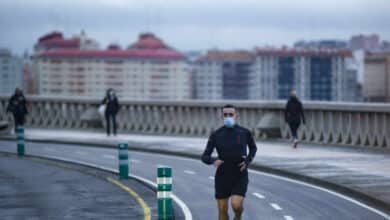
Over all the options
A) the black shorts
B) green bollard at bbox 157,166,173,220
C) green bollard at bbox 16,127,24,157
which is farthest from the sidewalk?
the black shorts

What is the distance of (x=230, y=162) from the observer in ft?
52.5

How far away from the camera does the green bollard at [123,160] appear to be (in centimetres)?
2680

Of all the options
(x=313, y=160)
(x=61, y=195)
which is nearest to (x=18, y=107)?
(x=313, y=160)

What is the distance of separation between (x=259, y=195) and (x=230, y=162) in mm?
7729

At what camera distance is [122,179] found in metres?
27.1

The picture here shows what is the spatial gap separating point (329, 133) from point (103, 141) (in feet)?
27.4

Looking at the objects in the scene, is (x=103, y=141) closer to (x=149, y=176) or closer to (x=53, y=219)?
(x=149, y=176)

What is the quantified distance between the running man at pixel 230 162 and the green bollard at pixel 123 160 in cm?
1078

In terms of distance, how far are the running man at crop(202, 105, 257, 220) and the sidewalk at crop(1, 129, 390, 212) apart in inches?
206

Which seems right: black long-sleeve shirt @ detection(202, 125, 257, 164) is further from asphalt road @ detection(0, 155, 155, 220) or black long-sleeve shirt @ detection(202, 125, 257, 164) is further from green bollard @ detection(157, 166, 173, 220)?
asphalt road @ detection(0, 155, 155, 220)

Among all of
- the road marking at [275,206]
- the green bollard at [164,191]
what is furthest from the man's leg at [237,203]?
the road marking at [275,206]

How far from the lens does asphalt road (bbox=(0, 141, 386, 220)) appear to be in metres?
20.2

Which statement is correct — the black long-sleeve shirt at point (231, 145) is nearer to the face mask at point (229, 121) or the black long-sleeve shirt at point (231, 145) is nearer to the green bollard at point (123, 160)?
the face mask at point (229, 121)

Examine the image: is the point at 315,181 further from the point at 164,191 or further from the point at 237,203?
the point at 237,203
